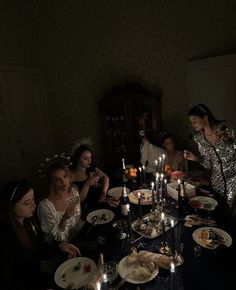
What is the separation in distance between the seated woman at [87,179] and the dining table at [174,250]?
1.84 feet

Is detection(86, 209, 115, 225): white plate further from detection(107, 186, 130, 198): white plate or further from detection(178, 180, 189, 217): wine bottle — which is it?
detection(178, 180, 189, 217): wine bottle

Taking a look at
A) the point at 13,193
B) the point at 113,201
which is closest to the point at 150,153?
the point at 113,201

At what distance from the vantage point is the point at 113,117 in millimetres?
4332

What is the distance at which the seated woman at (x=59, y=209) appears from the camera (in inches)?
79.5

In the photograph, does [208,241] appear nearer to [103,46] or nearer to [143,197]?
[143,197]

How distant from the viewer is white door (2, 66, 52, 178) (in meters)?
4.24

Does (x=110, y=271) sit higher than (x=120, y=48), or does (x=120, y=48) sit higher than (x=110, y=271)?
(x=120, y=48)

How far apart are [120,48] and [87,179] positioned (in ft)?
8.97

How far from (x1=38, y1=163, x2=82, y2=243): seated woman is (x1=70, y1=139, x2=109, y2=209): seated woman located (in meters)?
0.31

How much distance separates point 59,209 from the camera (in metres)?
2.13

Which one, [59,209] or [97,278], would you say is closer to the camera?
[97,278]

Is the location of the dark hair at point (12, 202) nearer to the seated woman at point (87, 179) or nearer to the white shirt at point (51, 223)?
the white shirt at point (51, 223)

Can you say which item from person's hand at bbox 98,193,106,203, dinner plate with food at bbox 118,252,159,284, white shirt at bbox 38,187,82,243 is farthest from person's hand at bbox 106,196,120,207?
dinner plate with food at bbox 118,252,159,284

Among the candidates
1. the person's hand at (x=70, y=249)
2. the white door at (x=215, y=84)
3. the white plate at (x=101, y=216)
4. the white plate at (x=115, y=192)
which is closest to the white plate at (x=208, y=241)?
the white plate at (x=101, y=216)
